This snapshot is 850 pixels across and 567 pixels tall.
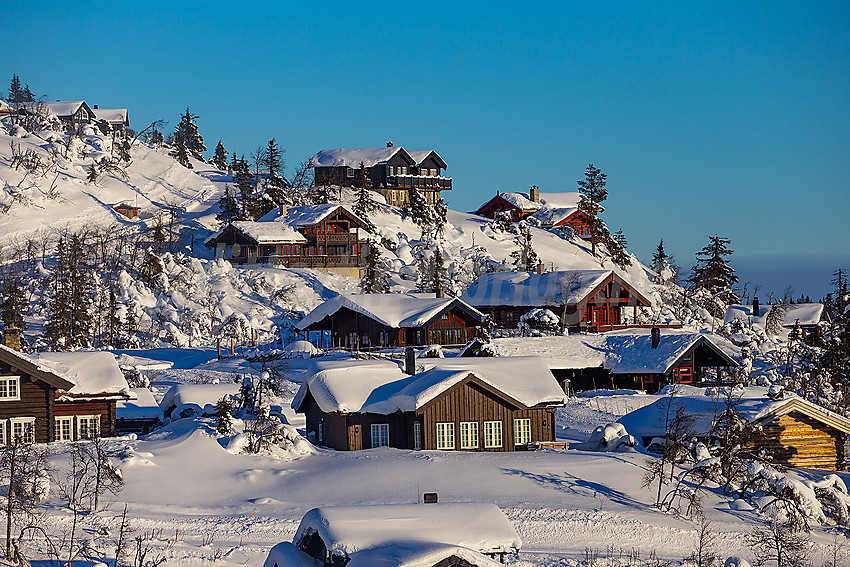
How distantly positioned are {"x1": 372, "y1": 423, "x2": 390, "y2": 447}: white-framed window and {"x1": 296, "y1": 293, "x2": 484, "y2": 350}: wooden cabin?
27543 millimetres

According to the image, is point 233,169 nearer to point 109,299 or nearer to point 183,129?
point 183,129

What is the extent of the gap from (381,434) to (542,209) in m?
85.7

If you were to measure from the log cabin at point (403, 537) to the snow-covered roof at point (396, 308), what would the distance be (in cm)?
4764

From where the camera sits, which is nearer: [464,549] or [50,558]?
[464,549]

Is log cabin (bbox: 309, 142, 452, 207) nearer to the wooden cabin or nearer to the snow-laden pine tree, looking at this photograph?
the snow-laden pine tree

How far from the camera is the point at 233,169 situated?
412 ft

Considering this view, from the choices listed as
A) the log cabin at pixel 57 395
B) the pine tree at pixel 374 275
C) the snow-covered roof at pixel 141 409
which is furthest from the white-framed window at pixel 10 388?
the pine tree at pixel 374 275

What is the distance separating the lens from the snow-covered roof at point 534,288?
244ft

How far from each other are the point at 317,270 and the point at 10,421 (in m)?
51.8

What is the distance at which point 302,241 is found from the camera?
88.6 metres

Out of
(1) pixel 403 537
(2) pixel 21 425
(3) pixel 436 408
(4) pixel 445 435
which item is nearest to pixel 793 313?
(4) pixel 445 435

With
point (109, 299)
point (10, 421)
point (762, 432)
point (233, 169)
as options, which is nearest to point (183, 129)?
point (233, 169)

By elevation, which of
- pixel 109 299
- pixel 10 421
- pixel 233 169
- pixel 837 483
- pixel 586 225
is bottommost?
pixel 837 483

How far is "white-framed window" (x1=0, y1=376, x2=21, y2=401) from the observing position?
1452 inches
